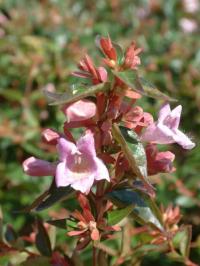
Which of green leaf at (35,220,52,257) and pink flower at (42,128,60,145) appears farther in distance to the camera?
green leaf at (35,220,52,257)

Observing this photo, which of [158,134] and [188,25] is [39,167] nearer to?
[158,134]

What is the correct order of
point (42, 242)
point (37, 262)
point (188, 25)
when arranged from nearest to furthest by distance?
point (37, 262) < point (42, 242) < point (188, 25)

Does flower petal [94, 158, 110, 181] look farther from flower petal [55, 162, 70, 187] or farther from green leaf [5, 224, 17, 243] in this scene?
green leaf [5, 224, 17, 243]

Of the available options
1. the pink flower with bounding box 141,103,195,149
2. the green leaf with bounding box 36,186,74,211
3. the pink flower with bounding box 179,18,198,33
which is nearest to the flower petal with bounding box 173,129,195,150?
the pink flower with bounding box 141,103,195,149

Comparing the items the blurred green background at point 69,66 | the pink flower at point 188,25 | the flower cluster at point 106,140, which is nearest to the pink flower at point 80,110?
the flower cluster at point 106,140

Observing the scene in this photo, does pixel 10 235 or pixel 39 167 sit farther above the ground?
pixel 39 167

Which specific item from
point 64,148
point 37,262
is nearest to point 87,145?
point 64,148

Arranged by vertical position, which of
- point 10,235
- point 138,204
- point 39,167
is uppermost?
point 39,167
